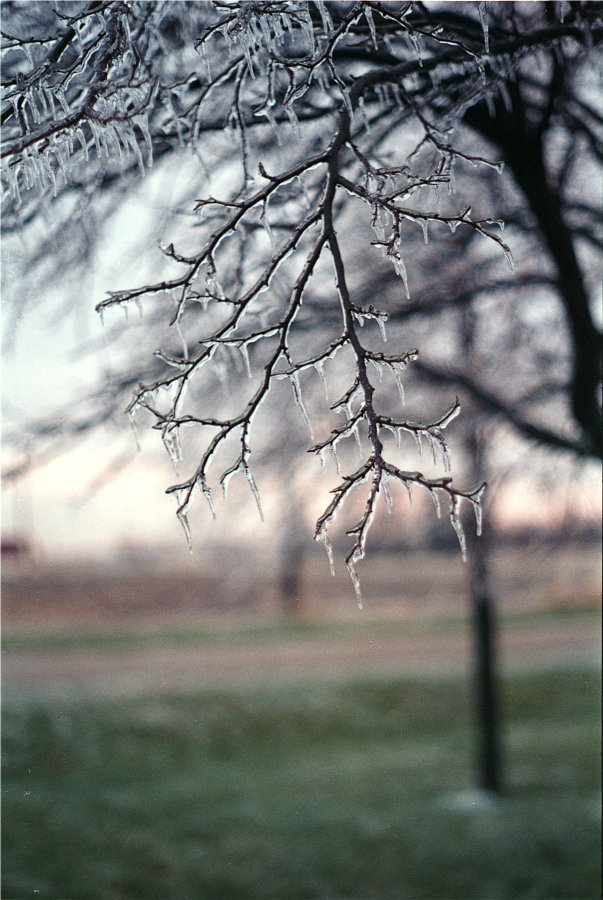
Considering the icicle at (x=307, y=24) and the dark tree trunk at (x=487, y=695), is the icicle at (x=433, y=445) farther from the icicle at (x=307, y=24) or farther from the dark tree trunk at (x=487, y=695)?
the dark tree trunk at (x=487, y=695)

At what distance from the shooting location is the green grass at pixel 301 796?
6191 mm

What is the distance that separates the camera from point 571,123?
184 inches

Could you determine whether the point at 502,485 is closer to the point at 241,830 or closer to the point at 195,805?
the point at 241,830

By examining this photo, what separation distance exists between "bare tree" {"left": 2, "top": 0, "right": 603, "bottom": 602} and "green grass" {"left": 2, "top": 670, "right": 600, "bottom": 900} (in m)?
3.26

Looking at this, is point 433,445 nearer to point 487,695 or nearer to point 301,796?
point 301,796

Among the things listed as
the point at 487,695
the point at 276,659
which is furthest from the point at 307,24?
the point at 276,659

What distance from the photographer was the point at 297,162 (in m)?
4.34

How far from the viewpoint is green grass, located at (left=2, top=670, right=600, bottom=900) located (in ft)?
20.3

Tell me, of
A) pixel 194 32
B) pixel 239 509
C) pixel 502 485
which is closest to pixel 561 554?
pixel 502 485

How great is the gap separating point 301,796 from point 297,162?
632 centimetres

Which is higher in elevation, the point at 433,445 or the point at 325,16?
the point at 325,16

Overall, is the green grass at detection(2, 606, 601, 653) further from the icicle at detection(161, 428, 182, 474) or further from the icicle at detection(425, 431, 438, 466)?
the icicle at detection(425, 431, 438, 466)

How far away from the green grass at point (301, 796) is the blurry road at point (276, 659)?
1.08m

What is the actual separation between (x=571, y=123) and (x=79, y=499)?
13.3 feet
